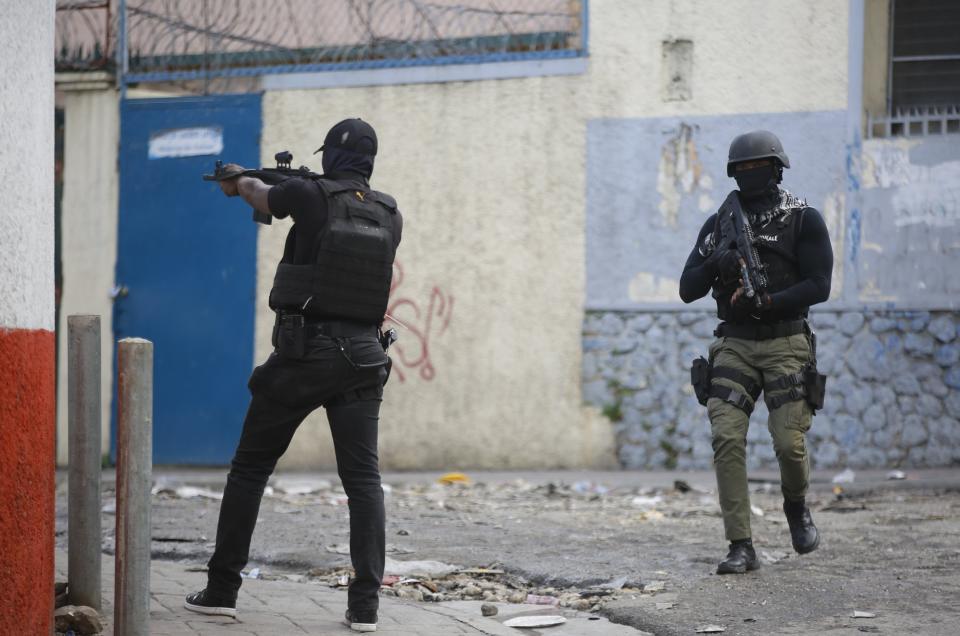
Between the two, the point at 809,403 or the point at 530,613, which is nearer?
the point at 530,613

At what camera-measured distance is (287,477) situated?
10641mm

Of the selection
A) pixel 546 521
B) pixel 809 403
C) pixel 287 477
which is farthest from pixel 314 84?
pixel 809 403

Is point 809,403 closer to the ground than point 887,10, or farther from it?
closer to the ground

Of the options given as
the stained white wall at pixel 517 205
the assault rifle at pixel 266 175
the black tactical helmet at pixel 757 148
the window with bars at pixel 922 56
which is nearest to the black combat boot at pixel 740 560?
the black tactical helmet at pixel 757 148

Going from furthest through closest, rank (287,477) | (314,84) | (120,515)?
(314,84), (287,477), (120,515)

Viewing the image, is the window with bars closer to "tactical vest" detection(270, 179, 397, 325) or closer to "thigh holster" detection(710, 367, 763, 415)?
"thigh holster" detection(710, 367, 763, 415)

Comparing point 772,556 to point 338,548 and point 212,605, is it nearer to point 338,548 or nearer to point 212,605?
point 338,548

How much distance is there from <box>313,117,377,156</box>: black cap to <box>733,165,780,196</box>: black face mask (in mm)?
1848

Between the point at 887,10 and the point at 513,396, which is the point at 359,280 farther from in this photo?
the point at 887,10

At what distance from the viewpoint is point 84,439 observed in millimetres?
4516

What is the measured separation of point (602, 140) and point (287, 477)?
3.73 m

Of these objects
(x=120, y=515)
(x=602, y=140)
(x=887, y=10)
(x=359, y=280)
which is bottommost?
(x=120, y=515)

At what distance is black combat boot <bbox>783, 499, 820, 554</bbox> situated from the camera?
5.85 meters

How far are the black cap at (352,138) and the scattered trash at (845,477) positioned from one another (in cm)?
591
